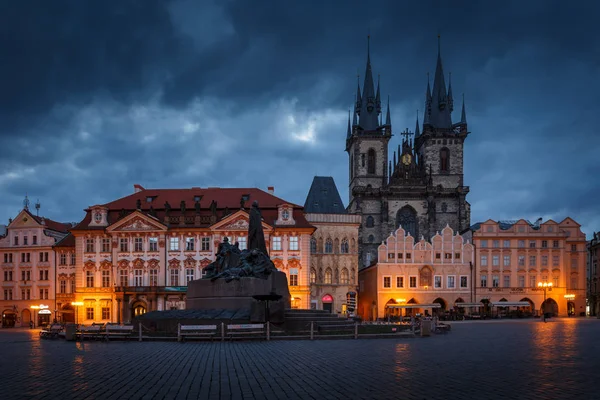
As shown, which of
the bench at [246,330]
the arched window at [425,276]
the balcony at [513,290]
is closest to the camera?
the bench at [246,330]

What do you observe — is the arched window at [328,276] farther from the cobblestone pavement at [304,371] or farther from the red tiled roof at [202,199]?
the cobblestone pavement at [304,371]

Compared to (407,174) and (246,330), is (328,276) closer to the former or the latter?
(407,174)

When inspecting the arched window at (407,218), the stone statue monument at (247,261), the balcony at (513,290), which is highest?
the arched window at (407,218)

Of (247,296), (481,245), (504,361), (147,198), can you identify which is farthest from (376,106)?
(504,361)

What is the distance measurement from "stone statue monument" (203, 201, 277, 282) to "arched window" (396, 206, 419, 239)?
63580 millimetres

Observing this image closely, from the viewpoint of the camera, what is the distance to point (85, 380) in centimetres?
1320

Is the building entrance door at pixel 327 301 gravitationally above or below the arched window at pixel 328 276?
below

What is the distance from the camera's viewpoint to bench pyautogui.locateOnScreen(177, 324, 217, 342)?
2427 centimetres

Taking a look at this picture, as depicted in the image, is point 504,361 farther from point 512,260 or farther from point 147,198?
point 512,260

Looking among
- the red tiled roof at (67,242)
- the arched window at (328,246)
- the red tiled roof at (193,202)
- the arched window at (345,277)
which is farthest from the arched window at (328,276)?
the red tiled roof at (67,242)

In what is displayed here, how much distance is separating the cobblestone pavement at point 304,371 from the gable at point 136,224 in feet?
127

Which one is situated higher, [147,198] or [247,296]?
[147,198]

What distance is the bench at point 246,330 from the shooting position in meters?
24.4

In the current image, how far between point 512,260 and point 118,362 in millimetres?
63180
